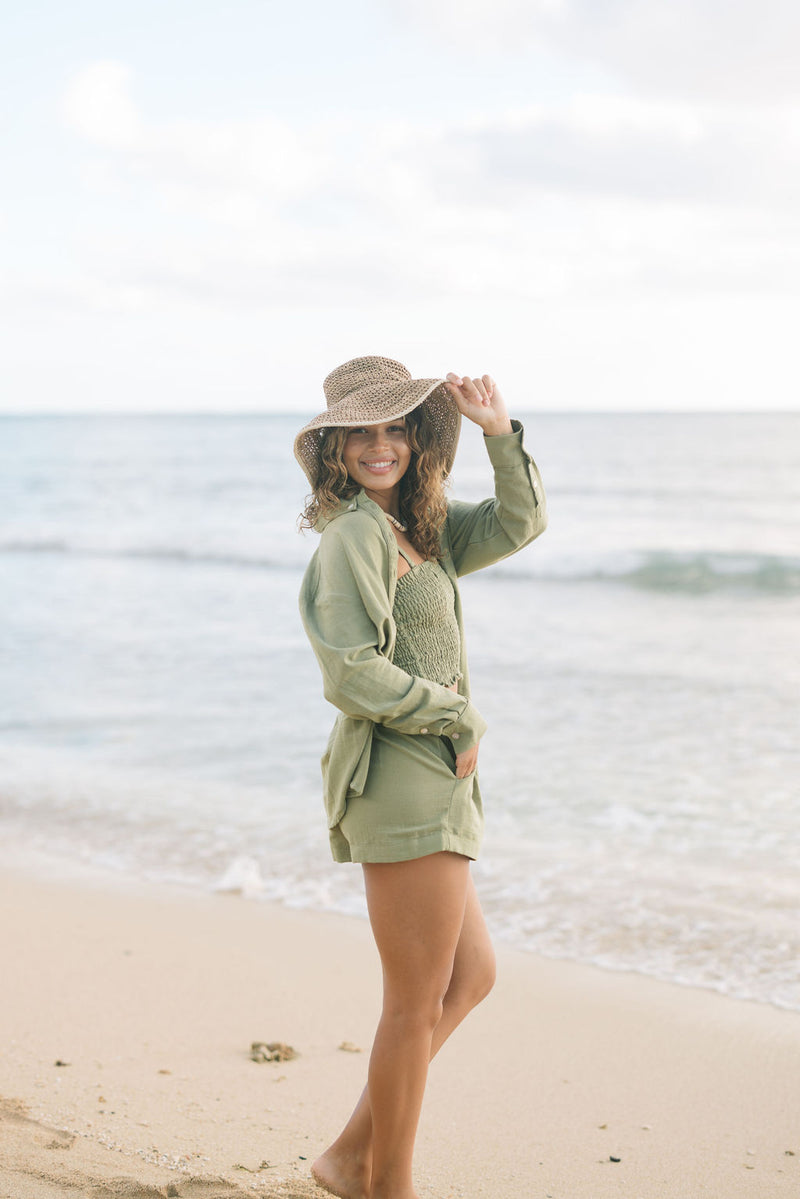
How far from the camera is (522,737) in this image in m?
7.48

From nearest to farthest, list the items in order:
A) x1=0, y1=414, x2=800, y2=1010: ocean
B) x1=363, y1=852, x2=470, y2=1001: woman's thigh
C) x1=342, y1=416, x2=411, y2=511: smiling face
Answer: x1=363, y1=852, x2=470, y2=1001: woman's thigh
x1=342, y1=416, x2=411, y2=511: smiling face
x1=0, y1=414, x2=800, y2=1010: ocean

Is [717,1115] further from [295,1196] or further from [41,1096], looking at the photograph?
[41,1096]

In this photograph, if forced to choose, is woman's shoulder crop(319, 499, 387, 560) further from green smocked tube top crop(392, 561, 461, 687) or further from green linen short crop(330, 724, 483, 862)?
green linen short crop(330, 724, 483, 862)

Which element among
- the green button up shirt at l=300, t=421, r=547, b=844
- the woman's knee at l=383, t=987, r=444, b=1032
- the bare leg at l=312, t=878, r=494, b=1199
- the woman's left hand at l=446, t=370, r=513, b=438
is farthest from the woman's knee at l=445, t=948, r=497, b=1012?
the woman's left hand at l=446, t=370, r=513, b=438

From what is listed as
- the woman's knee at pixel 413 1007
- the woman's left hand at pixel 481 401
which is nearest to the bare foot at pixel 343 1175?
the woman's knee at pixel 413 1007

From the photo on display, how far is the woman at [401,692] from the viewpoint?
7.60 ft

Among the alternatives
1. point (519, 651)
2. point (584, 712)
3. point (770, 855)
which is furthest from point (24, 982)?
point (519, 651)

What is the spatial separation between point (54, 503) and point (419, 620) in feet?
93.1

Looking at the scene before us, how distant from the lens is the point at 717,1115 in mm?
3314

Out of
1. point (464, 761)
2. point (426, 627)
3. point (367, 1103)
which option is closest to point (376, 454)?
point (426, 627)

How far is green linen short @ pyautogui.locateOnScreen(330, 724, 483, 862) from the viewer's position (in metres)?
2.35

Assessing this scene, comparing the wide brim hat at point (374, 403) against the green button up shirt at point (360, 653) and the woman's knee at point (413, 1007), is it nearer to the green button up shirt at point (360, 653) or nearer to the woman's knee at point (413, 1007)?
the green button up shirt at point (360, 653)

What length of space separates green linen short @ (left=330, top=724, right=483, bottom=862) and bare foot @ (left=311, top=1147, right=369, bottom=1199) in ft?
2.62

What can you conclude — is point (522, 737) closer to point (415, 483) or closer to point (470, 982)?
point (470, 982)
